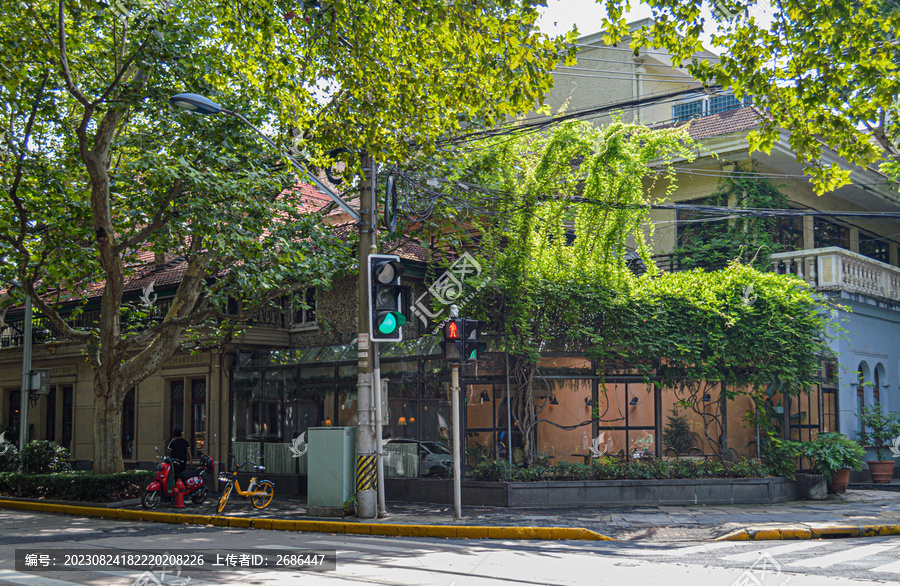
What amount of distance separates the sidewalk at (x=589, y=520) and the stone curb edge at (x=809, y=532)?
2 cm

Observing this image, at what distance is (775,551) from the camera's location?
35.4 ft

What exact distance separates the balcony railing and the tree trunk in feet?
52.1

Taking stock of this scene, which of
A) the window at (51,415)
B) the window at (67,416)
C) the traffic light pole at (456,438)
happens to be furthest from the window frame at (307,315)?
the window at (51,415)

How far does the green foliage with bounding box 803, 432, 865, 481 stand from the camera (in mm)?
16484

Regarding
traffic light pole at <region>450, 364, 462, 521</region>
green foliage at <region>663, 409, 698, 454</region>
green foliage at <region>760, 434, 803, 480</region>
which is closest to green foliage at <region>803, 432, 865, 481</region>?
green foliage at <region>760, 434, 803, 480</region>

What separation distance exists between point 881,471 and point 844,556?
406 inches

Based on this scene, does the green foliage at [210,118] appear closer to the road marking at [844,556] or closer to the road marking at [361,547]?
the road marking at [361,547]

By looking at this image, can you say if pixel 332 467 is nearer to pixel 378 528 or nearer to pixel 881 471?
pixel 378 528

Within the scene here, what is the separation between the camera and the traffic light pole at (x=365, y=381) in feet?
45.8

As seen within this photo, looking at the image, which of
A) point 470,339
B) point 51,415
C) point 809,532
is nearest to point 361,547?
point 470,339

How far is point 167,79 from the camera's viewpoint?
15.4 metres

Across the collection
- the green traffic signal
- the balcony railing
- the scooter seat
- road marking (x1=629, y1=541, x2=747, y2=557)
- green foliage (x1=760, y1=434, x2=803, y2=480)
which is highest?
the balcony railing

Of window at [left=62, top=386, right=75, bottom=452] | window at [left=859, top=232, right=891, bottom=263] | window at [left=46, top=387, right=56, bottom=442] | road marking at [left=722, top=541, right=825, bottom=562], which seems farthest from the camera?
window at [left=46, top=387, right=56, bottom=442]

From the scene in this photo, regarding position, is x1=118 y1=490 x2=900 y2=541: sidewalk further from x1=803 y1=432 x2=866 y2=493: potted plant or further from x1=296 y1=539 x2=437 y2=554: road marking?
x1=296 y1=539 x2=437 y2=554: road marking
